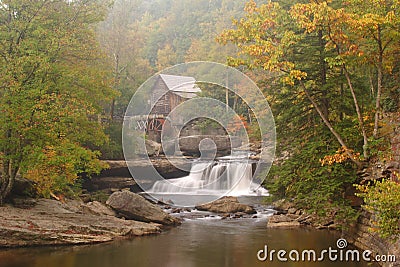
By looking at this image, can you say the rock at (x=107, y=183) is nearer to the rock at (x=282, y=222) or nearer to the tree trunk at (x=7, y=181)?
the tree trunk at (x=7, y=181)

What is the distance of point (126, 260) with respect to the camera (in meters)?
11.2

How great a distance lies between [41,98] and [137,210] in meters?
5.36

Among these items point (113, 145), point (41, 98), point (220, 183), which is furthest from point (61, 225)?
point (113, 145)

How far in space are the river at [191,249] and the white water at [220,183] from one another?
852 cm

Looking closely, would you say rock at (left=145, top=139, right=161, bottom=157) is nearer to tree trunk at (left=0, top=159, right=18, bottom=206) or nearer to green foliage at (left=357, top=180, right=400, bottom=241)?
tree trunk at (left=0, top=159, right=18, bottom=206)

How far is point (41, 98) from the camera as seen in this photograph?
45.4 ft

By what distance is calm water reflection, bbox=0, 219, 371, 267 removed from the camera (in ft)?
36.0

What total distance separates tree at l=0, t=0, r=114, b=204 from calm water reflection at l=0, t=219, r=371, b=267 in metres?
3.09

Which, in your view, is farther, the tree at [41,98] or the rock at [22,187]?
the rock at [22,187]

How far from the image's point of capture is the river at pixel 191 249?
1098cm

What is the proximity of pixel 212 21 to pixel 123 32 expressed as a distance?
1035 inches

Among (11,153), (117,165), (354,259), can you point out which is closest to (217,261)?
(354,259)

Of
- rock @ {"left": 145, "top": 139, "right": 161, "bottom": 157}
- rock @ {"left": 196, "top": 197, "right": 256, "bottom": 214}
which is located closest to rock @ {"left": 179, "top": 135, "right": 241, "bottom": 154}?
rock @ {"left": 145, "top": 139, "right": 161, "bottom": 157}

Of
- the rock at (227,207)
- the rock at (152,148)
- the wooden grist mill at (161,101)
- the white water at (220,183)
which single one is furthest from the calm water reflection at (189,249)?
the wooden grist mill at (161,101)
